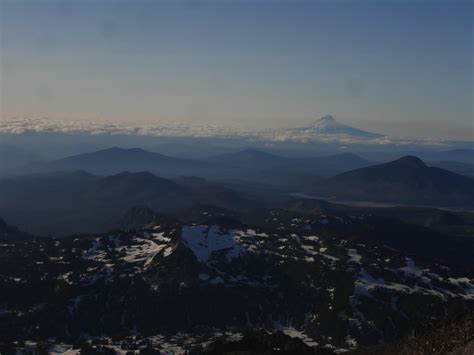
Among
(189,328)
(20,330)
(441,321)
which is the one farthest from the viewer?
(189,328)

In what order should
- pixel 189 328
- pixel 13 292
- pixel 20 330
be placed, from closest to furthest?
pixel 20 330 < pixel 189 328 < pixel 13 292

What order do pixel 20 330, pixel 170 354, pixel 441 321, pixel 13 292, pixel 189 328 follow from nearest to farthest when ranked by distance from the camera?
pixel 441 321 → pixel 170 354 → pixel 20 330 → pixel 189 328 → pixel 13 292

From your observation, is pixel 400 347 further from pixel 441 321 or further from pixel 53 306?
pixel 53 306

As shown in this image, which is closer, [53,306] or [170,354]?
→ [170,354]

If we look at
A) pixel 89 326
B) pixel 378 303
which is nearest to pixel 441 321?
pixel 378 303

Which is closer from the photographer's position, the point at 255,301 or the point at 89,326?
the point at 89,326

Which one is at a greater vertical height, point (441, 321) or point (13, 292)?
point (441, 321)

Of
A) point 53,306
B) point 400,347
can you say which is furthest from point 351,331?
point 53,306

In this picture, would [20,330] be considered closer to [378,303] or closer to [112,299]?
[112,299]

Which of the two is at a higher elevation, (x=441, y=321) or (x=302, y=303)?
(x=441, y=321)
